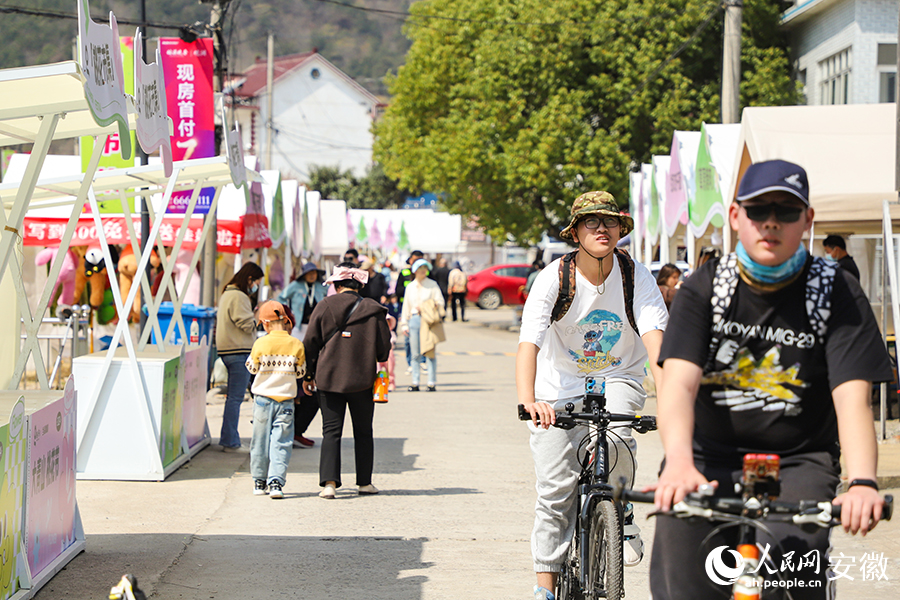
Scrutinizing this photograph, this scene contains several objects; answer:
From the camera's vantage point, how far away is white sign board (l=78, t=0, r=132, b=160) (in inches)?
200

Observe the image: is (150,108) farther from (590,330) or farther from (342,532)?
(590,330)

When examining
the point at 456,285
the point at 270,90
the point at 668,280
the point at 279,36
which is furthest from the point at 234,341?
the point at 279,36

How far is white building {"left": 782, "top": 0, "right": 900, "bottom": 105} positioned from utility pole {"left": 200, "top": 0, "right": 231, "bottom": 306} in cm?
1353

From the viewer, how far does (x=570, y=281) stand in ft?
15.0

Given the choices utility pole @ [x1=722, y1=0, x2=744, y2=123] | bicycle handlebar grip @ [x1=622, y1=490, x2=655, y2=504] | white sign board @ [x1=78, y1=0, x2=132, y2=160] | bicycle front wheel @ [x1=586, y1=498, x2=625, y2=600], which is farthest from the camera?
utility pole @ [x1=722, y1=0, x2=744, y2=123]

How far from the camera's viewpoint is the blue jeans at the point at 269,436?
25.5ft

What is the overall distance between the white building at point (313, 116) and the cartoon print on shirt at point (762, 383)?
75097 millimetres

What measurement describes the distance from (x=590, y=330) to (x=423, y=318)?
10.1 m

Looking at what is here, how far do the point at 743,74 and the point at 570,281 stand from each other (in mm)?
23435

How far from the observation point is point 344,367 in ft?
25.6

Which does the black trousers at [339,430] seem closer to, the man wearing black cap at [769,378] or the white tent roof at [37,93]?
the white tent roof at [37,93]

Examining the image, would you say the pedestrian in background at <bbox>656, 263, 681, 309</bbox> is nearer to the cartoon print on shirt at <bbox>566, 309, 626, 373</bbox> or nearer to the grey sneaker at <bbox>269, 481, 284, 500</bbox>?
the grey sneaker at <bbox>269, 481, 284, 500</bbox>

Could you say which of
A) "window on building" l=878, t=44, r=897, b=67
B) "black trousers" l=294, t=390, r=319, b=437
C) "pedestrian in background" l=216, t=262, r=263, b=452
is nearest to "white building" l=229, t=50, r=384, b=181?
"window on building" l=878, t=44, r=897, b=67

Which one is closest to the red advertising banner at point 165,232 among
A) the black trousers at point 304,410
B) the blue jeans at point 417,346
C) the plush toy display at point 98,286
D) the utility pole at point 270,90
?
the plush toy display at point 98,286
